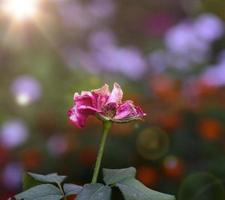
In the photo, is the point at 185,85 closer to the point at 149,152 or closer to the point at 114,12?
the point at 149,152

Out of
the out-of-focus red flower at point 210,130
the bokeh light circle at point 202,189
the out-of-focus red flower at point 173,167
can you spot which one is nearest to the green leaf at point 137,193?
the bokeh light circle at point 202,189

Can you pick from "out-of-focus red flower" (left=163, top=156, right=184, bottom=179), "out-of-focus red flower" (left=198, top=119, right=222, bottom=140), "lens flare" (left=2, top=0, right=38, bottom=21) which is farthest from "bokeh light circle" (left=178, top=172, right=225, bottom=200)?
"lens flare" (left=2, top=0, right=38, bottom=21)

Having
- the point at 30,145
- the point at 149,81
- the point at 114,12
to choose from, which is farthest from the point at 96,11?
the point at 30,145

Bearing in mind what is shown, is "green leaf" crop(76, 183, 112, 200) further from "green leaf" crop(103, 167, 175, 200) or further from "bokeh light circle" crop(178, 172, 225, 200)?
"bokeh light circle" crop(178, 172, 225, 200)

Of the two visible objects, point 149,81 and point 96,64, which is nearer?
point 149,81

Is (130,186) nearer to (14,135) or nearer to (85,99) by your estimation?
(85,99)

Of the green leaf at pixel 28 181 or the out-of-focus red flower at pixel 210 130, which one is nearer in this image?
the green leaf at pixel 28 181

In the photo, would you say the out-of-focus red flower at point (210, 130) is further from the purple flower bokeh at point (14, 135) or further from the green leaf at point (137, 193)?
the green leaf at point (137, 193)
